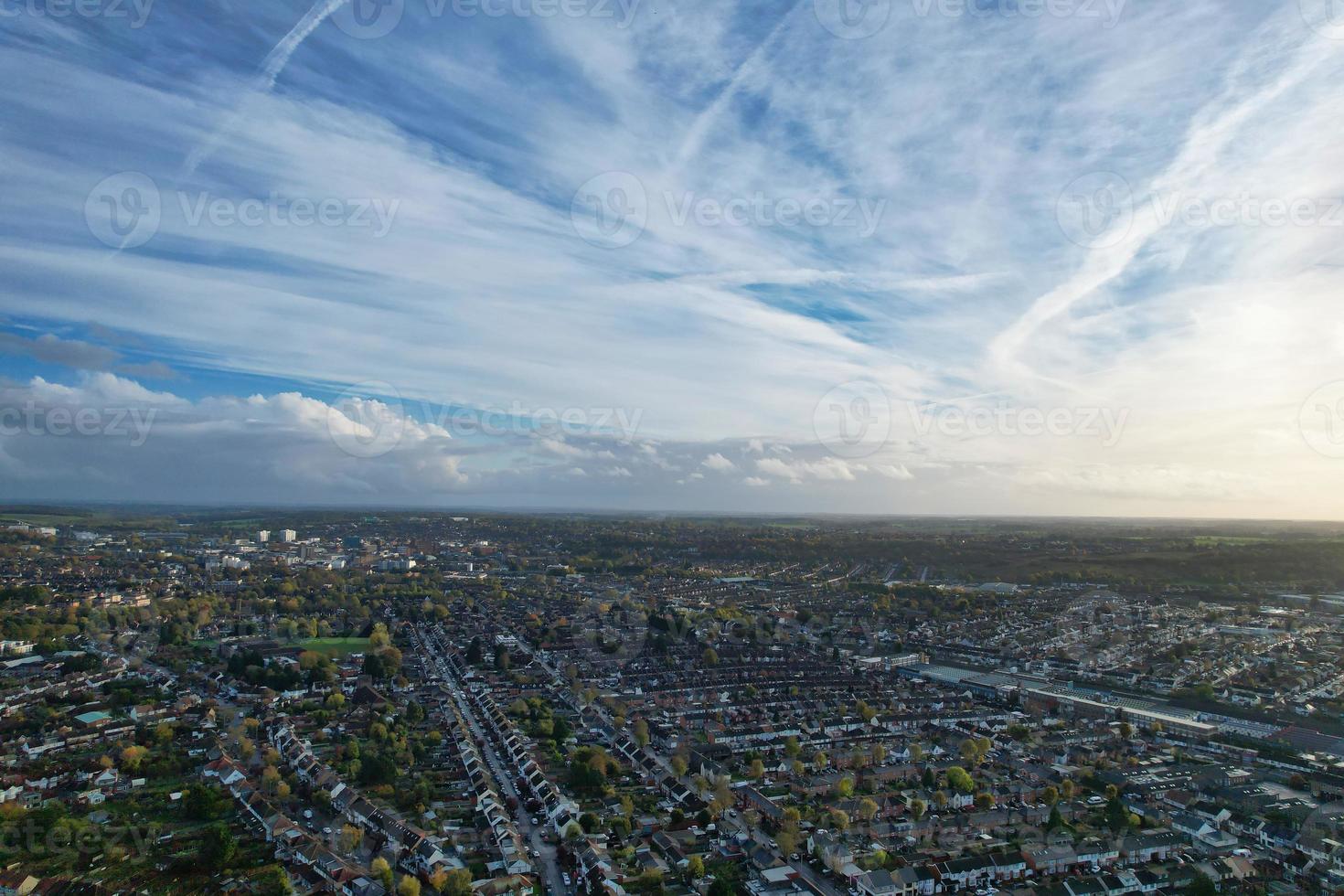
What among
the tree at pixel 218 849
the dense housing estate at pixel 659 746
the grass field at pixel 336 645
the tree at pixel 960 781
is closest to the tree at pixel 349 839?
the dense housing estate at pixel 659 746

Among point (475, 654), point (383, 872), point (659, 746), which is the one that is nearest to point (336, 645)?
point (475, 654)

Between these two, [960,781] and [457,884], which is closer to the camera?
[457,884]

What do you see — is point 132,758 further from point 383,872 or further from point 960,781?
point 960,781

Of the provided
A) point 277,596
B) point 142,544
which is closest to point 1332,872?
point 277,596

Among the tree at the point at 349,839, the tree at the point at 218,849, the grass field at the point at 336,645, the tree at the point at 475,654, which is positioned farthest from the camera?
the grass field at the point at 336,645

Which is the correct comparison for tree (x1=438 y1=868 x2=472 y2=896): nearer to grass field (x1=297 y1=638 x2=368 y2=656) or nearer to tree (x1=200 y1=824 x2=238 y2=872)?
tree (x1=200 y1=824 x2=238 y2=872)

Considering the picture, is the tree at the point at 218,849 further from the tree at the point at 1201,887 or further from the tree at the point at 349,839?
the tree at the point at 1201,887

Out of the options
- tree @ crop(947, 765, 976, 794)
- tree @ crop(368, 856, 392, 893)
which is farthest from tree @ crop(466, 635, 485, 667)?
tree @ crop(947, 765, 976, 794)

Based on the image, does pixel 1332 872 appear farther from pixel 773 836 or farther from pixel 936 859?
pixel 773 836
